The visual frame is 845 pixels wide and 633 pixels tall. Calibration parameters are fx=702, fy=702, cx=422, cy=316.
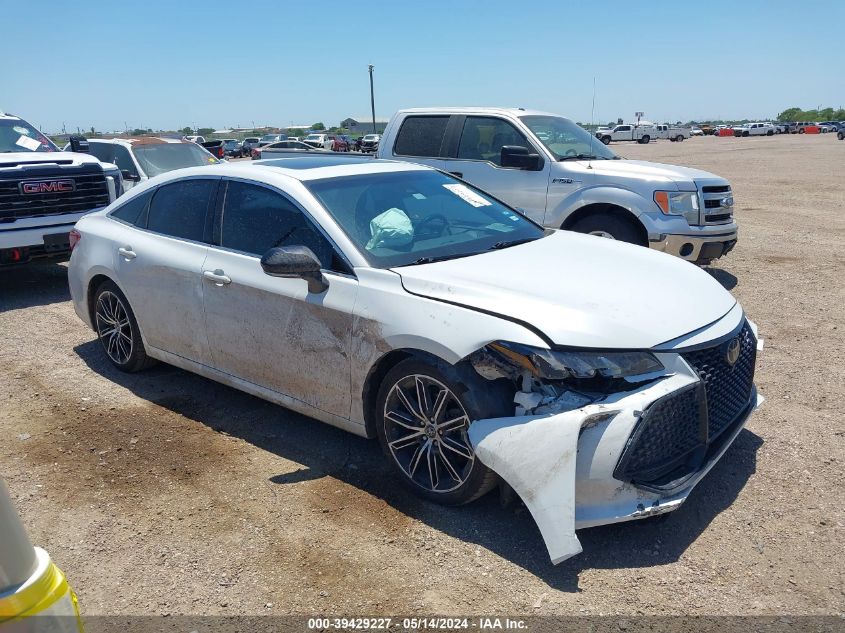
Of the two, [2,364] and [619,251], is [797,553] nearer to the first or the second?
[619,251]

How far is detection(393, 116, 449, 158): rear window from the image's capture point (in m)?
8.85

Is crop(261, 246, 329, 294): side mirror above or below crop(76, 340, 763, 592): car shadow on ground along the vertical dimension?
above

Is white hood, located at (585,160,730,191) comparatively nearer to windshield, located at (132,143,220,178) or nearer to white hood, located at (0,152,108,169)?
white hood, located at (0,152,108,169)

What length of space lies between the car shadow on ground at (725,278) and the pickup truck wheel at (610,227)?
116 centimetres

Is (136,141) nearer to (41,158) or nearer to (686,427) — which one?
(41,158)

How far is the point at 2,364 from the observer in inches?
234

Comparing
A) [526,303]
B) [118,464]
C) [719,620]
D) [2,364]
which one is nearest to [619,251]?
[526,303]

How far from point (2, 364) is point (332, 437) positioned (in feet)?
11.0

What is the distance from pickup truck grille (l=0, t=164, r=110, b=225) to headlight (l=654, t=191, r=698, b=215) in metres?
6.64

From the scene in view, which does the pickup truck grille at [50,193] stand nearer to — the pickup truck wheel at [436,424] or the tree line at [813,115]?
the pickup truck wheel at [436,424]

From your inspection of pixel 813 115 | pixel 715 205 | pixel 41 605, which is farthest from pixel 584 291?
pixel 813 115

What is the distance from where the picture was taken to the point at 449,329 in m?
3.32

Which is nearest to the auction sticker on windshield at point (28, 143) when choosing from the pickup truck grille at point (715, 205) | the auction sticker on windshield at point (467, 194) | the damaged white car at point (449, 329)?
the damaged white car at point (449, 329)

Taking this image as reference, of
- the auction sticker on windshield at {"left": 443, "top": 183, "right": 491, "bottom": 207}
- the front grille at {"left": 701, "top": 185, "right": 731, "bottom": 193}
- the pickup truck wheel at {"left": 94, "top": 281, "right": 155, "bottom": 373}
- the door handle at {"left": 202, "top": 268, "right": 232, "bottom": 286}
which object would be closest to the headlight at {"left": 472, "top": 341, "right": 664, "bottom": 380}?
the auction sticker on windshield at {"left": 443, "top": 183, "right": 491, "bottom": 207}
